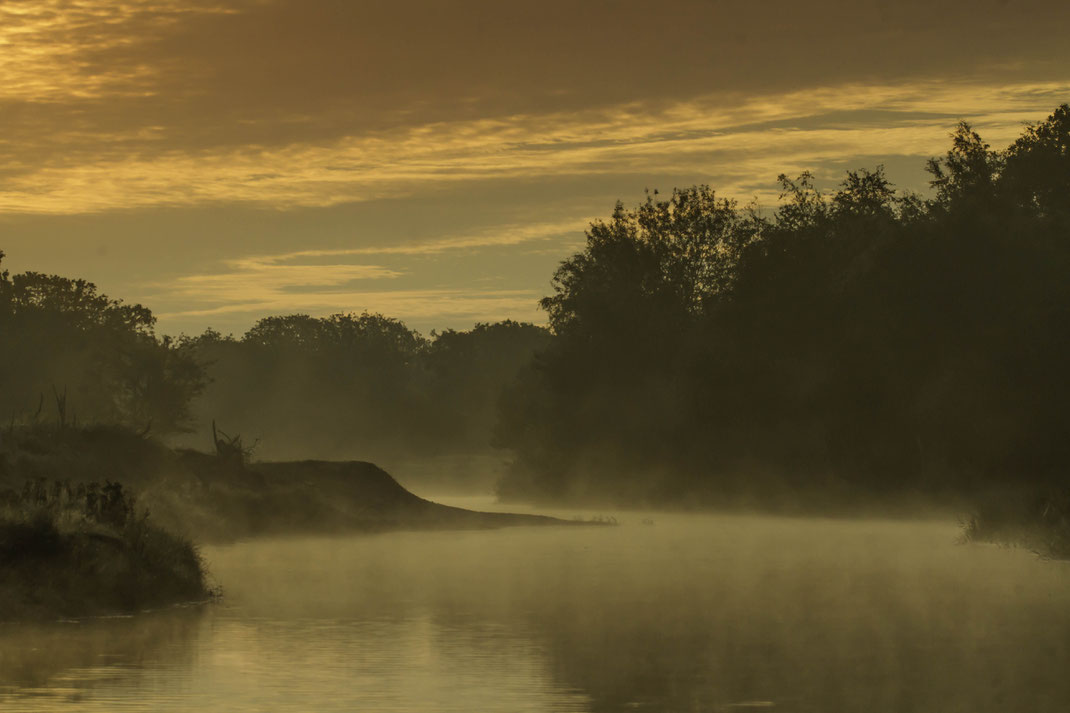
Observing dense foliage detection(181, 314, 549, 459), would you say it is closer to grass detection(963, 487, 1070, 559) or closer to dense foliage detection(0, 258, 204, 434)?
dense foliage detection(0, 258, 204, 434)

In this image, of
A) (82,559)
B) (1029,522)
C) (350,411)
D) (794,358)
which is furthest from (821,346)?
(350,411)

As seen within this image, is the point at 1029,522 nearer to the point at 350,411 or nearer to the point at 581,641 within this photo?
the point at 581,641

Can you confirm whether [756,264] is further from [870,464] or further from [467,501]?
[467,501]

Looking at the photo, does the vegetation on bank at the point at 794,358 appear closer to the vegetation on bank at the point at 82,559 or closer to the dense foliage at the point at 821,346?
the dense foliage at the point at 821,346

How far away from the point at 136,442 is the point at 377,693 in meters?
41.7

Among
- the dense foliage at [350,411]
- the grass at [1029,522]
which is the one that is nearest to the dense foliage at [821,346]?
the grass at [1029,522]

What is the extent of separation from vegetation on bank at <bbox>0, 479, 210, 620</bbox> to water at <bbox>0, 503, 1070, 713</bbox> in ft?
3.10

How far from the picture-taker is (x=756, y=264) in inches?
3278

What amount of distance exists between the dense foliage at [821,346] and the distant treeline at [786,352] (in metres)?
0.11

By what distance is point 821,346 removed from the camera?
7850cm

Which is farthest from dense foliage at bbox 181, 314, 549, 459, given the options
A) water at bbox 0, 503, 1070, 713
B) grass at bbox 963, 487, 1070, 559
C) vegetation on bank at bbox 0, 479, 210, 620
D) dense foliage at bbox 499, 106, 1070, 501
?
vegetation on bank at bbox 0, 479, 210, 620

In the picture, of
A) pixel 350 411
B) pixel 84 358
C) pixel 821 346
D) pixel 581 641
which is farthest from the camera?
pixel 350 411

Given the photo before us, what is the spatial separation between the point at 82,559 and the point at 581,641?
9.45 metres

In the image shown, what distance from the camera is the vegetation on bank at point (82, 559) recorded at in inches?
1115
